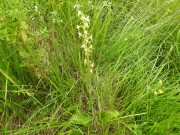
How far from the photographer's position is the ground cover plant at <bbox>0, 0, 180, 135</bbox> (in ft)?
5.11

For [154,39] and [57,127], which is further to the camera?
[154,39]

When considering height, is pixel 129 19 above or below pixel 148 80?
above

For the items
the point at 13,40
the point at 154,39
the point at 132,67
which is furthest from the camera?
the point at 154,39

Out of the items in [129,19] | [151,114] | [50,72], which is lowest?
[151,114]

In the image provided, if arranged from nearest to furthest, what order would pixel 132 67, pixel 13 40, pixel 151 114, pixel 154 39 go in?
pixel 13 40, pixel 151 114, pixel 132 67, pixel 154 39

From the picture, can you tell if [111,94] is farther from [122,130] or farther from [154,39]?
[154,39]

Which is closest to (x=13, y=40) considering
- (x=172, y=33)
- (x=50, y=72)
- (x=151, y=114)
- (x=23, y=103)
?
(x=50, y=72)

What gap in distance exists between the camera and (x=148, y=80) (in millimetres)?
1709

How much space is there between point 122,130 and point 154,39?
0.78m

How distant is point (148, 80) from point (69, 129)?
56 cm

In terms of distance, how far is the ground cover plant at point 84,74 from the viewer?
1.56 m

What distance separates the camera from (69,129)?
1.61m

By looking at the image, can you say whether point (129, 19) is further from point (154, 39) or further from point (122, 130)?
point (122, 130)

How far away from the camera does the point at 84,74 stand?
171 centimetres
